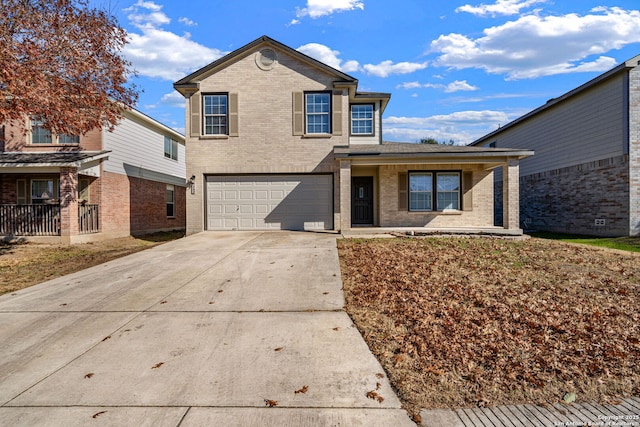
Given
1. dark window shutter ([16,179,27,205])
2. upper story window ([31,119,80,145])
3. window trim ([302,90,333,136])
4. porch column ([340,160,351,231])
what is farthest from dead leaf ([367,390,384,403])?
dark window shutter ([16,179,27,205])

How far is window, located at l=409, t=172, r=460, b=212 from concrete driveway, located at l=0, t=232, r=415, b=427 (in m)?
8.86

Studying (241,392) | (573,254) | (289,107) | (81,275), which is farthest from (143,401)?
(289,107)

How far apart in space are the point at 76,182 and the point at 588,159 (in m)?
21.7

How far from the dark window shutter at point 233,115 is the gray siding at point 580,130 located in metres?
15.1

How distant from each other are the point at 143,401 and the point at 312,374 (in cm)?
156

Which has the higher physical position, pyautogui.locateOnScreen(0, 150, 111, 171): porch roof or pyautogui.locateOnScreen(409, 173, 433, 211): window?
pyautogui.locateOnScreen(0, 150, 111, 171): porch roof

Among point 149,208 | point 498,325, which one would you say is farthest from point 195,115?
point 498,325

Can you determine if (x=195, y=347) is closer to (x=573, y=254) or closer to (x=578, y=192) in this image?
(x=573, y=254)

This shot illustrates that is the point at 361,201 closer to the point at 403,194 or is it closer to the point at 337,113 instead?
the point at 403,194

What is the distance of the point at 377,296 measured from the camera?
5.95m

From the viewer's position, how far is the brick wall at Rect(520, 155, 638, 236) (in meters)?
14.1

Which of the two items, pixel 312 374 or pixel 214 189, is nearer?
pixel 312 374

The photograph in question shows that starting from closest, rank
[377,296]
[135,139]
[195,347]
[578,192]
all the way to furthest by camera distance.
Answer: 1. [195,347]
2. [377,296]
3. [578,192]
4. [135,139]

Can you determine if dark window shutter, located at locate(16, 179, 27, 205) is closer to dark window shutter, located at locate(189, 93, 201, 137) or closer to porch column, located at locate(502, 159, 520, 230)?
dark window shutter, located at locate(189, 93, 201, 137)
